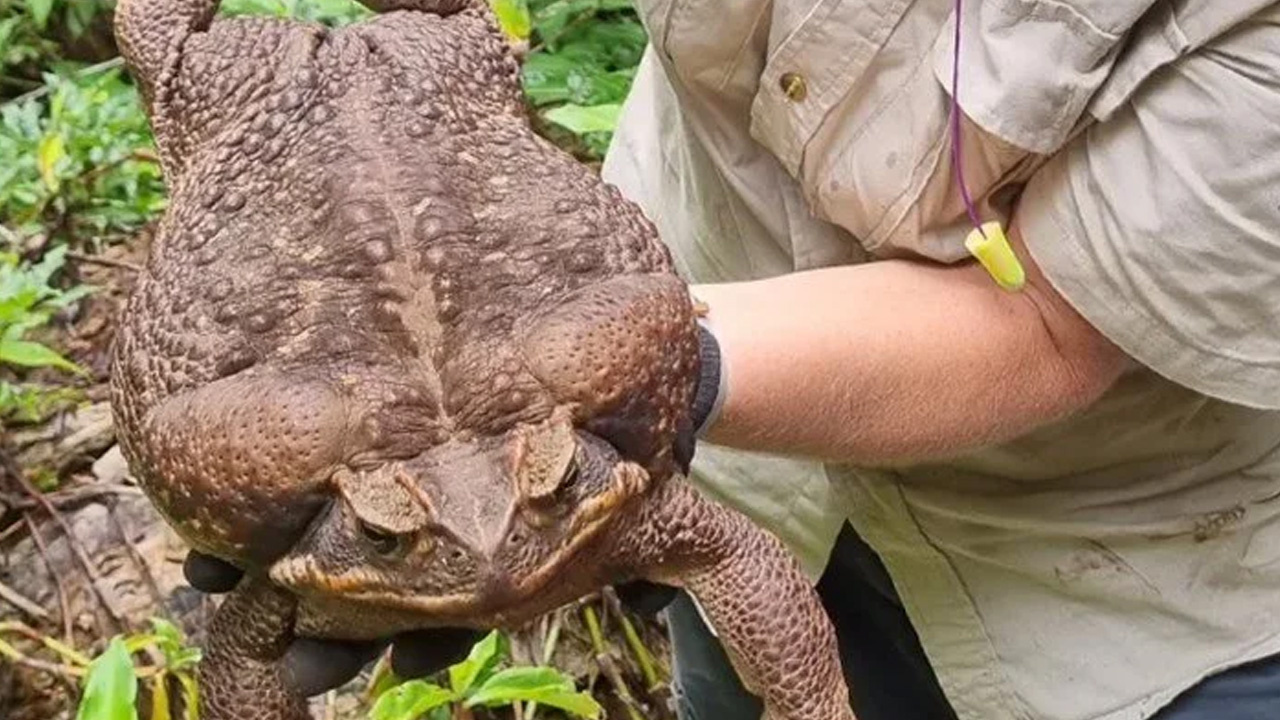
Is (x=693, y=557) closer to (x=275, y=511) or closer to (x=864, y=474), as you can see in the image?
(x=275, y=511)

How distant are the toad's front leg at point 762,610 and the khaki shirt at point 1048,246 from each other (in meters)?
0.36

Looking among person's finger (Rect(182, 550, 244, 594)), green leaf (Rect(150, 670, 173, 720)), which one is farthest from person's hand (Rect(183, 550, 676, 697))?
green leaf (Rect(150, 670, 173, 720))

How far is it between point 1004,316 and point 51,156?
153 cm

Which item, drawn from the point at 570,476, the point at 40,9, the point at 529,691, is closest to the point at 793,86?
the point at 570,476

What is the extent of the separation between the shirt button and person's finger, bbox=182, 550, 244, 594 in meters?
0.61

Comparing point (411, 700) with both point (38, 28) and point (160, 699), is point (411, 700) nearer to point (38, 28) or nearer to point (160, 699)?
point (160, 699)

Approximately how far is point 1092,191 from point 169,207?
0.70 metres

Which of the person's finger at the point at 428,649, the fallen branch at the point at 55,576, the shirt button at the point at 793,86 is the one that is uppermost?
the shirt button at the point at 793,86

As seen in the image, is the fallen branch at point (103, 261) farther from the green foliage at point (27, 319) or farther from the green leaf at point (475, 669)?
the green leaf at point (475, 669)

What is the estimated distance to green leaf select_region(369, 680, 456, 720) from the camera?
2.00 metres

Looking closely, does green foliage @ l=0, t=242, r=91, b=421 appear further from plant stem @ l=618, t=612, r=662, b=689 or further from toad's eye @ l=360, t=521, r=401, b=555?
toad's eye @ l=360, t=521, r=401, b=555

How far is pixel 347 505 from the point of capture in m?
1.08

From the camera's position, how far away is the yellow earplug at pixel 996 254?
1495mm

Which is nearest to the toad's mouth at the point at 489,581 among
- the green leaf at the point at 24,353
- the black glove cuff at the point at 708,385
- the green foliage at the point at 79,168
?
the black glove cuff at the point at 708,385
